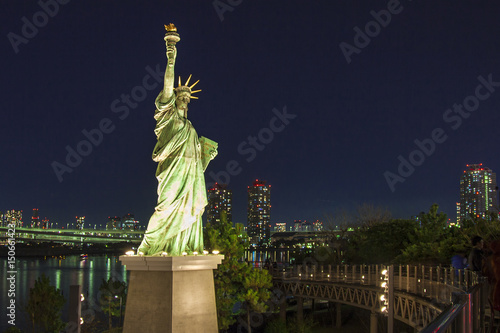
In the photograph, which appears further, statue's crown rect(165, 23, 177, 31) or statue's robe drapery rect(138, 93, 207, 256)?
statue's crown rect(165, 23, 177, 31)

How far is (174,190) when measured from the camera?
14836mm

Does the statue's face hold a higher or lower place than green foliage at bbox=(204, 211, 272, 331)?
higher

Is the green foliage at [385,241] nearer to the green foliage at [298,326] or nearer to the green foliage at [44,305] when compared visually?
the green foliage at [298,326]

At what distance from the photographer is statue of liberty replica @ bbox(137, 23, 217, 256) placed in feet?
48.0

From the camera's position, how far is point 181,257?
44.8 feet

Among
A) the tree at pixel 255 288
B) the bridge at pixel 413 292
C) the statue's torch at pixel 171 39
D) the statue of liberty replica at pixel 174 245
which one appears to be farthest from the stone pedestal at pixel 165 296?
the tree at pixel 255 288

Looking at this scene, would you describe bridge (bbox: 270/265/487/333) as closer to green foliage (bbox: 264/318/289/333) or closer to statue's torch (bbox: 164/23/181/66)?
green foliage (bbox: 264/318/289/333)

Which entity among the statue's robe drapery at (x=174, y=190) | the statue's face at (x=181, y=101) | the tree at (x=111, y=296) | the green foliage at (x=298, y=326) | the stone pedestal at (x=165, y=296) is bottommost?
the green foliage at (x=298, y=326)

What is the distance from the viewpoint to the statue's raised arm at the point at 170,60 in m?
14.7

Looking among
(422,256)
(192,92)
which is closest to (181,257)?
(192,92)

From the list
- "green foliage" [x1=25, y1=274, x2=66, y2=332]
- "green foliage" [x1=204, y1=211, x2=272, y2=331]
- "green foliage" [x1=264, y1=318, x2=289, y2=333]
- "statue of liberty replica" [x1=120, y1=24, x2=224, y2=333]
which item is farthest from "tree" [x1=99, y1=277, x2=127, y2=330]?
"statue of liberty replica" [x1=120, y1=24, x2=224, y2=333]

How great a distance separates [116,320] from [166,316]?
2678 centimetres

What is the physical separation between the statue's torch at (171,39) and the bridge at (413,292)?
8804 millimetres

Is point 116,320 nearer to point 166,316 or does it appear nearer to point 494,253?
point 166,316
